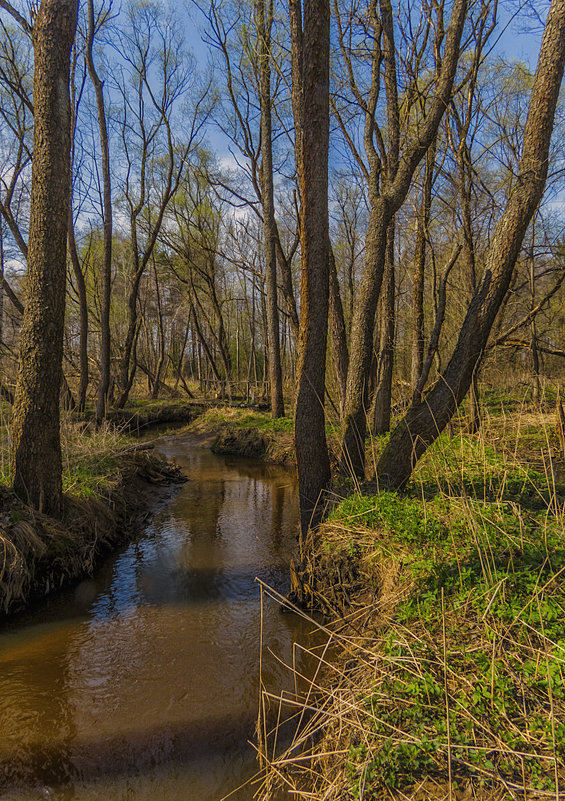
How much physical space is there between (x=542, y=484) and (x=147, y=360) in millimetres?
29549

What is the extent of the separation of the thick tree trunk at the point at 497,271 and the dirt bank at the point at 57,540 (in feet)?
11.9

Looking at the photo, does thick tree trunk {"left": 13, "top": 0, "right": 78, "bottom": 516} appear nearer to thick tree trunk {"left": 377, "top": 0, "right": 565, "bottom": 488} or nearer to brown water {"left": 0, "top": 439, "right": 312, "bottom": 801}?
brown water {"left": 0, "top": 439, "right": 312, "bottom": 801}

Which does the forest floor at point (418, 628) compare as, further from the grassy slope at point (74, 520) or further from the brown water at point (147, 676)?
the brown water at point (147, 676)

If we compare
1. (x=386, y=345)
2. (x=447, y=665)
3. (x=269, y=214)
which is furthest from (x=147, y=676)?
(x=269, y=214)

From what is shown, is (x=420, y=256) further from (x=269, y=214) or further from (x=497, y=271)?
(x=269, y=214)

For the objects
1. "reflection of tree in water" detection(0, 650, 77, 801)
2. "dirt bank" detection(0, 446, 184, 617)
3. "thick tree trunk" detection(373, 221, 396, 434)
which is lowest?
"reflection of tree in water" detection(0, 650, 77, 801)

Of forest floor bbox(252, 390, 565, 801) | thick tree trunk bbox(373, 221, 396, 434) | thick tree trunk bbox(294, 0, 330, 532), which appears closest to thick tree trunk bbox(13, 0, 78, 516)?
thick tree trunk bbox(294, 0, 330, 532)

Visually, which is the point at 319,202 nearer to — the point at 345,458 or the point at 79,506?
the point at 345,458

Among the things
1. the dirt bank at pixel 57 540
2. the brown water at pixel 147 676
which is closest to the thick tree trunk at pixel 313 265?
the brown water at pixel 147 676

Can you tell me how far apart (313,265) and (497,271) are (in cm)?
190

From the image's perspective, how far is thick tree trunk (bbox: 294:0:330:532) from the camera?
14.4ft

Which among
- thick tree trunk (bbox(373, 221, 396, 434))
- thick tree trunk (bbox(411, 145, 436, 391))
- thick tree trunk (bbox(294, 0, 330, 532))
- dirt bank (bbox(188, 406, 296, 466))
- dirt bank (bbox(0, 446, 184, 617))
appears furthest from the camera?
dirt bank (bbox(188, 406, 296, 466))

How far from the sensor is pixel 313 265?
4.58 m

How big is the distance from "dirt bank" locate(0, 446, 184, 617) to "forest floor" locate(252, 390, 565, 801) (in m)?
2.69
